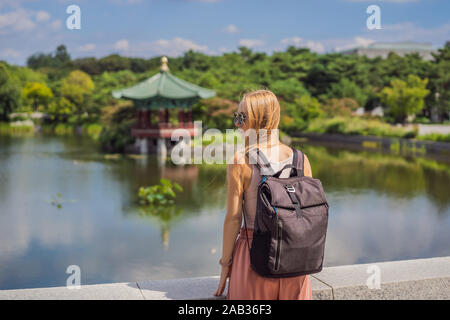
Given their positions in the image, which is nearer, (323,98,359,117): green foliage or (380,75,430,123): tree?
(380,75,430,123): tree

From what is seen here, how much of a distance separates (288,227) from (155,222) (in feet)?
17.1

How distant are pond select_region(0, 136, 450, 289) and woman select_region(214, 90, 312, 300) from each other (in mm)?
341

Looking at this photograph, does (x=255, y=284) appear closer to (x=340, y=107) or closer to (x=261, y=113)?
(x=261, y=113)

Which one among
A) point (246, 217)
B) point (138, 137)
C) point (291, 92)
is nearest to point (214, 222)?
point (246, 217)

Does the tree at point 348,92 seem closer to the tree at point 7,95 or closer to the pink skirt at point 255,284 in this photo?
the tree at point 7,95

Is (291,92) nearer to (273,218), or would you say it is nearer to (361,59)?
(361,59)

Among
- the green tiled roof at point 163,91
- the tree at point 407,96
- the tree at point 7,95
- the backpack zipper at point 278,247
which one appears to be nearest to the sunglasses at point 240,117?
the backpack zipper at point 278,247

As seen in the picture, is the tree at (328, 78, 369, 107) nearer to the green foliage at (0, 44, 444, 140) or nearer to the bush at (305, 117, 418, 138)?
the green foliage at (0, 44, 444, 140)

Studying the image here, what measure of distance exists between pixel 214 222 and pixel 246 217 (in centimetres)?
498

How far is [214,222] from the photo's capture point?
644 cm

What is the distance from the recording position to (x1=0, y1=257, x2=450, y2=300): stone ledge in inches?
65.2

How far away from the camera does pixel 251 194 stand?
1.48 meters

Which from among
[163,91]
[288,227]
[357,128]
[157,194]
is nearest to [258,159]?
[288,227]

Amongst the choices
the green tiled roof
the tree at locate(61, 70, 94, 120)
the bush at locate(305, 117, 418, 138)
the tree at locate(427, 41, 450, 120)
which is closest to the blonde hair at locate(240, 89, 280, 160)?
the green tiled roof
